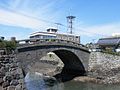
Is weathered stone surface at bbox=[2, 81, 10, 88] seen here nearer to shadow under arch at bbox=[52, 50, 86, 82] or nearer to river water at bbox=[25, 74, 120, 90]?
river water at bbox=[25, 74, 120, 90]

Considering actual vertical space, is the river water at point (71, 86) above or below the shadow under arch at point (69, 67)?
below

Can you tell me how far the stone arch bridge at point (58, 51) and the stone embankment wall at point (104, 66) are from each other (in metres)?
1.22

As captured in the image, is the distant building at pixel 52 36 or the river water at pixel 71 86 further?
the distant building at pixel 52 36

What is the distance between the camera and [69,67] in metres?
43.8

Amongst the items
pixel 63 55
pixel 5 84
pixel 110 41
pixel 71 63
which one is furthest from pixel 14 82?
pixel 110 41

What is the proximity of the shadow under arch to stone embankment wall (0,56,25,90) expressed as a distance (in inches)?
904

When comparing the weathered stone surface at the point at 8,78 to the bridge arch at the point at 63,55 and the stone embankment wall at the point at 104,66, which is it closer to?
the bridge arch at the point at 63,55

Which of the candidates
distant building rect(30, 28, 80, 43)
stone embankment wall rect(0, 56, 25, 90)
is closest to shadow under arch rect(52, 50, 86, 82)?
distant building rect(30, 28, 80, 43)

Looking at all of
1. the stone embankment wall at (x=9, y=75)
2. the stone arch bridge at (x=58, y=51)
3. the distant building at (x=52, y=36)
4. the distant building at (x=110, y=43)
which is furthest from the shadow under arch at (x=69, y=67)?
the stone embankment wall at (x=9, y=75)

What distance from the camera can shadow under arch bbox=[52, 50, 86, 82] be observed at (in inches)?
1563

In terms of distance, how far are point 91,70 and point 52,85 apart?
8.83 meters

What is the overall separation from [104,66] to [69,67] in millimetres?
7300

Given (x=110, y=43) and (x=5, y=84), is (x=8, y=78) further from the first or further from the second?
(x=110, y=43)

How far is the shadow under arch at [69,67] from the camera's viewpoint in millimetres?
39694
